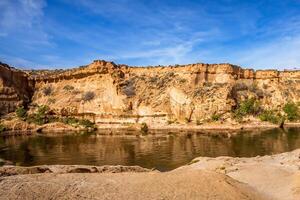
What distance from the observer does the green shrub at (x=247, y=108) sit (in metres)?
85.8

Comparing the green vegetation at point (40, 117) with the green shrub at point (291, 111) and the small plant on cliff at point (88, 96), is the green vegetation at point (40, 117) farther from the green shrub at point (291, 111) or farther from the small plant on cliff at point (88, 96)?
the green shrub at point (291, 111)

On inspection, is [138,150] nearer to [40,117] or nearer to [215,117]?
[215,117]

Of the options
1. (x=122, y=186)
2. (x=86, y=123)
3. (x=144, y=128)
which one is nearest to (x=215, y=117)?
(x=144, y=128)

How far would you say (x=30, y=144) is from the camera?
58625 mm

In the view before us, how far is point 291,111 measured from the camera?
87.1 metres

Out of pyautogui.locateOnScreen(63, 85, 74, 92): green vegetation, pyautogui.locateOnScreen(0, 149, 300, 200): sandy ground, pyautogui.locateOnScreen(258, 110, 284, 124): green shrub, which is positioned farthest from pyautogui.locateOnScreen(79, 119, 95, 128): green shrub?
pyautogui.locateOnScreen(0, 149, 300, 200): sandy ground

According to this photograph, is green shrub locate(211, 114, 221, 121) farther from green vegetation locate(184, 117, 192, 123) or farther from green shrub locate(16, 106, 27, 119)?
green shrub locate(16, 106, 27, 119)

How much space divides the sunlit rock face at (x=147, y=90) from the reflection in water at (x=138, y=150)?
31023mm

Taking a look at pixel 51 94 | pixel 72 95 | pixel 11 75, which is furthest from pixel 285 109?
pixel 11 75

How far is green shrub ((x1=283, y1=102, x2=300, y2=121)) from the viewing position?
283 ft

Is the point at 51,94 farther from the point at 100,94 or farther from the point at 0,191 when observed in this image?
the point at 0,191

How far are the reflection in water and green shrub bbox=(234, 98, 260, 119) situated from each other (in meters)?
26.9

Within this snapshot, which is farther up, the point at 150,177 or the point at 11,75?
the point at 11,75

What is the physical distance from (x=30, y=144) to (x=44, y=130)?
25148 millimetres
